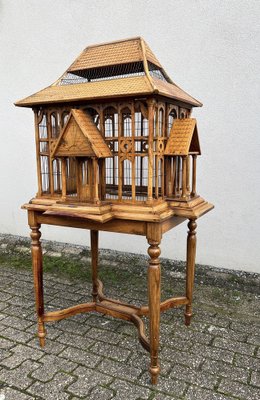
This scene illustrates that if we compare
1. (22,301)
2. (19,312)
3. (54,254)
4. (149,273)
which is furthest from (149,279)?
(54,254)

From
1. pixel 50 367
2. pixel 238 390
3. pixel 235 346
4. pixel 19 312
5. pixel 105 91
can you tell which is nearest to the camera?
pixel 105 91

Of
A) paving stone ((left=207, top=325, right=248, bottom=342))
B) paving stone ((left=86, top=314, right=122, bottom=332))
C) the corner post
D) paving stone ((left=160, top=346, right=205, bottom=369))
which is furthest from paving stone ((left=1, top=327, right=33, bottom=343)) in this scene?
paving stone ((left=207, top=325, right=248, bottom=342))

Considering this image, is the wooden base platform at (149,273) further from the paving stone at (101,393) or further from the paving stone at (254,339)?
the paving stone at (254,339)

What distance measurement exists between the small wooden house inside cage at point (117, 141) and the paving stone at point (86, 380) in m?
0.38

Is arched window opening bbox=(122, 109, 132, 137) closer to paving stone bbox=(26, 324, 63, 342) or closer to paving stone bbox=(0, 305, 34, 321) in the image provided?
paving stone bbox=(26, 324, 63, 342)

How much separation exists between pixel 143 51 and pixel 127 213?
43.9 inches

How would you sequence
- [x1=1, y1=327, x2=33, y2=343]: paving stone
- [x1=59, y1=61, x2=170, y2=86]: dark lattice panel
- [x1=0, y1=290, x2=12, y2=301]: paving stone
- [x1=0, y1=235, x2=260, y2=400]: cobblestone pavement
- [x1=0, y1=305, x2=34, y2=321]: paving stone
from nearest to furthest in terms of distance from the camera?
1. [x1=0, y1=235, x2=260, y2=400]: cobblestone pavement
2. [x1=59, y1=61, x2=170, y2=86]: dark lattice panel
3. [x1=1, y1=327, x2=33, y2=343]: paving stone
4. [x1=0, y1=305, x2=34, y2=321]: paving stone
5. [x1=0, y1=290, x2=12, y2=301]: paving stone

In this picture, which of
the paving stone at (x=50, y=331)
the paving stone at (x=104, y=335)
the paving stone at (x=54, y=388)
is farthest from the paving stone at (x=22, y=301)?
the paving stone at (x=54, y=388)

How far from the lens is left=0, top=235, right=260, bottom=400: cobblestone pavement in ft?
7.53

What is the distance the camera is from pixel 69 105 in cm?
239

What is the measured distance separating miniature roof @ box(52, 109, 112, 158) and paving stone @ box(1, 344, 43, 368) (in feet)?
5.20

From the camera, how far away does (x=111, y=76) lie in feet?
8.47

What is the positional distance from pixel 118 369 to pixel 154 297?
0.67 meters

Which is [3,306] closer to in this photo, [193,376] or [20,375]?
[20,375]
